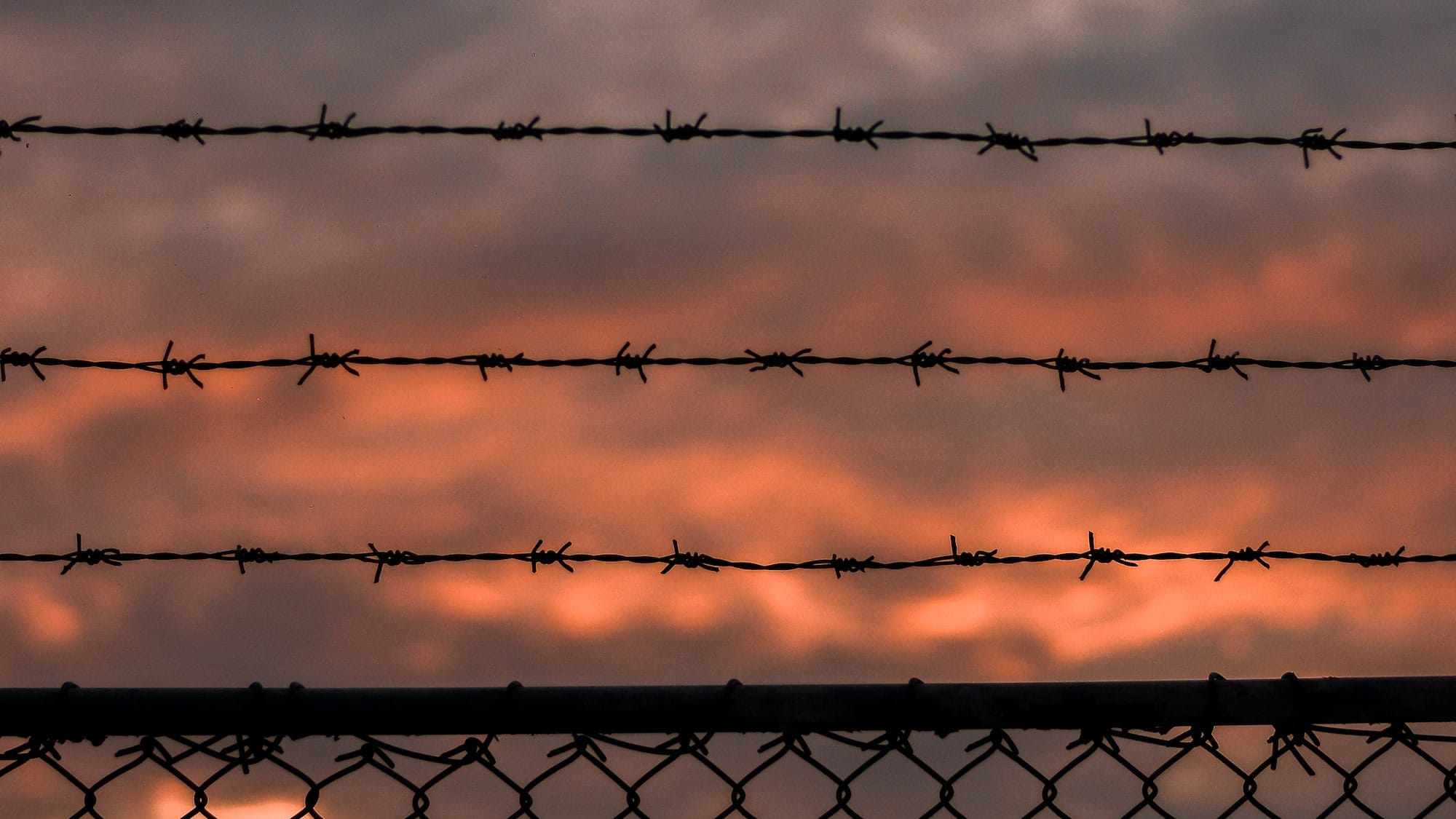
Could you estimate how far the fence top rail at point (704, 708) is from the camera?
8.40 ft

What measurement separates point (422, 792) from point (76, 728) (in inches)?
24.5

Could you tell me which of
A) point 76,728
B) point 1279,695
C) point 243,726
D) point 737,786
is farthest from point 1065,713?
point 76,728

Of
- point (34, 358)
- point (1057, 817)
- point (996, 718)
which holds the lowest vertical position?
point (1057, 817)

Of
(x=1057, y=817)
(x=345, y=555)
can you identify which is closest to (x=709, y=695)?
(x=1057, y=817)

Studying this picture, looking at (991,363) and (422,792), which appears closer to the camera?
(422,792)

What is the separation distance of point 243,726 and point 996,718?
137cm

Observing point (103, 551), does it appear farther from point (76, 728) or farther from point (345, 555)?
point (76, 728)

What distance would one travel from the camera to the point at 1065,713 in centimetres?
263

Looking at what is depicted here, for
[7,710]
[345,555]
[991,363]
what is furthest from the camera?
[991,363]

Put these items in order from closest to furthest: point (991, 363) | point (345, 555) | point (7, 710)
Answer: point (7, 710) < point (345, 555) < point (991, 363)

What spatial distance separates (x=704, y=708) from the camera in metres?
2.59

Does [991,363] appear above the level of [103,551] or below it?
above

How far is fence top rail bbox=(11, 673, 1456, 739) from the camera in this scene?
101 inches

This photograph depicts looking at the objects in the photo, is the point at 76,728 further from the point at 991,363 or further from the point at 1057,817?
the point at 991,363
